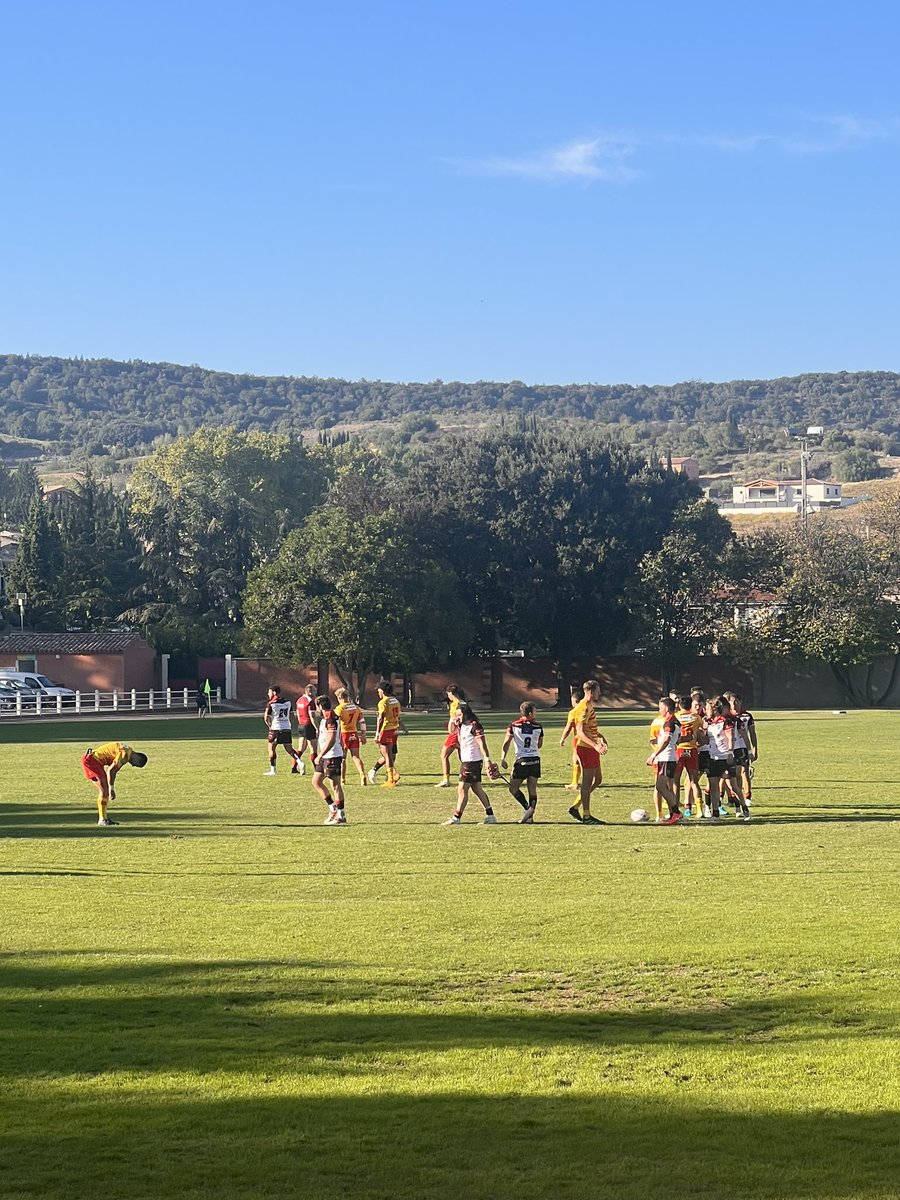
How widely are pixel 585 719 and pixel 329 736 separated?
11.7ft

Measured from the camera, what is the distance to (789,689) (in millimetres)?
80500

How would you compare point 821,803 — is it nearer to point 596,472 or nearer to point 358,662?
point 358,662

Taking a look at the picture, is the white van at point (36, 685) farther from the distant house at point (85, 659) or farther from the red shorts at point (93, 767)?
the red shorts at point (93, 767)

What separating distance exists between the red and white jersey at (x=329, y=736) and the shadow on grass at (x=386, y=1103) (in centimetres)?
1088

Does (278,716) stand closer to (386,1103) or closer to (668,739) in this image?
(668,739)

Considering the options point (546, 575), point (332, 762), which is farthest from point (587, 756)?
point (546, 575)

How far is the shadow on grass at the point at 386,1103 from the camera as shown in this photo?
264 inches

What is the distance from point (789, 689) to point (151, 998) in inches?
2868

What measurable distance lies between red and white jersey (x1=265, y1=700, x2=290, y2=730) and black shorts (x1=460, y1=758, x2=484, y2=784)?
10246 millimetres

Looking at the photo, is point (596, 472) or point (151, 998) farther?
point (596, 472)

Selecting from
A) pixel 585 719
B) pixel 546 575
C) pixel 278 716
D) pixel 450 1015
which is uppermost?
pixel 546 575

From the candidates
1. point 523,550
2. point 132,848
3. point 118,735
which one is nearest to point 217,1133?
point 132,848

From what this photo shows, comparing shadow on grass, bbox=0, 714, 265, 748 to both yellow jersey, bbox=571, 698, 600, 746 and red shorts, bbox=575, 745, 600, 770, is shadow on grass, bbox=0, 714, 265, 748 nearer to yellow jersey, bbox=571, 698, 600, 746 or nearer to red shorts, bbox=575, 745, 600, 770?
red shorts, bbox=575, 745, 600, 770

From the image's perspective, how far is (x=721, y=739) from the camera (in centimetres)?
2198
